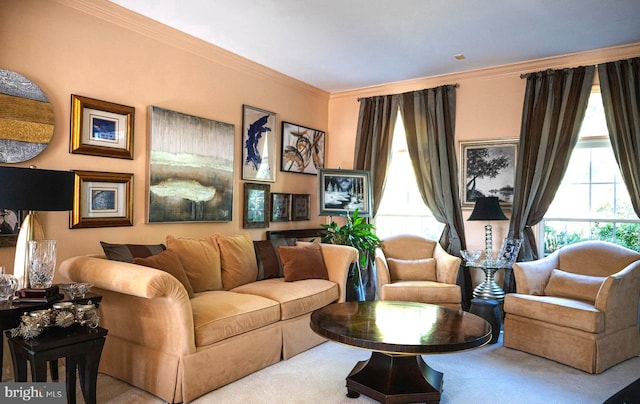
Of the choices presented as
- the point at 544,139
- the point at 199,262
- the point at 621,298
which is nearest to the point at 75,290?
the point at 199,262

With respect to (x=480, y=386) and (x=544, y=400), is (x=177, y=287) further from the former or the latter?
(x=544, y=400)

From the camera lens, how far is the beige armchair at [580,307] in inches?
131

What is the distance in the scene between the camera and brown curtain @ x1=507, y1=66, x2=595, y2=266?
438 centimetres

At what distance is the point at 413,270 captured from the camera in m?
4.62

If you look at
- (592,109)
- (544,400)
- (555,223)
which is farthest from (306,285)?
(592,109)

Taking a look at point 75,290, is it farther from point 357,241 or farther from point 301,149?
point 301,149

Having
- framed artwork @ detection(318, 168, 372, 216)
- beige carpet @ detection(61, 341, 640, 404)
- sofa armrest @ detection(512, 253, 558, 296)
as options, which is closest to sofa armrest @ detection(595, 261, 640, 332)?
beige carpet @ detection(61, 341, 640, 404)

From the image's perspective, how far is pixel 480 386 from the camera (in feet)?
9.96

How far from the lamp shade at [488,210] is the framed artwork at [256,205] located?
226 cm

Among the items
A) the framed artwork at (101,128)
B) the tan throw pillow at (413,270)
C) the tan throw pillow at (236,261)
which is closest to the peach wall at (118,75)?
the framed artwork at (101,128)

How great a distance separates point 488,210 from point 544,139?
0.96 metres

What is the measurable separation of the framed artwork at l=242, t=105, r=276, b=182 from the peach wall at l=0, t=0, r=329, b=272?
0.09 meters

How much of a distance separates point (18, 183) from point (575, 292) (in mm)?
4125

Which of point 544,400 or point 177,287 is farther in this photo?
point 544,400
